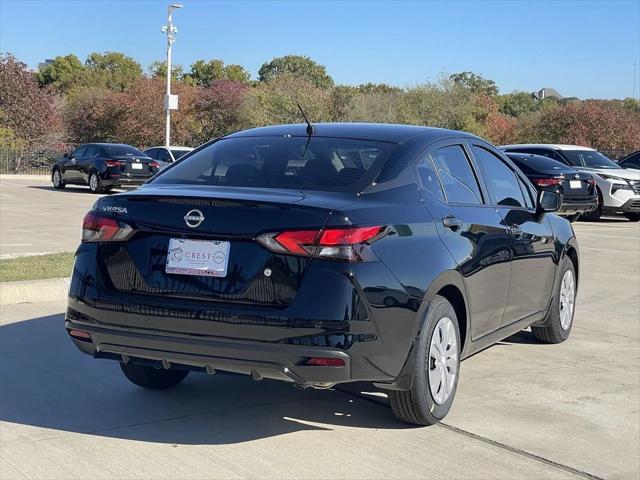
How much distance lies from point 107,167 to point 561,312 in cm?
1936

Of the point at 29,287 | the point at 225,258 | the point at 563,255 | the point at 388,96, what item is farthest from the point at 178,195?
the point at 388,96

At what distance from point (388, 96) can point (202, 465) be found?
47214 mm

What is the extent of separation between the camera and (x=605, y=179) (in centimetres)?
1928

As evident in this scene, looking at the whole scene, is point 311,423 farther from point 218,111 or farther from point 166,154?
point 218,111

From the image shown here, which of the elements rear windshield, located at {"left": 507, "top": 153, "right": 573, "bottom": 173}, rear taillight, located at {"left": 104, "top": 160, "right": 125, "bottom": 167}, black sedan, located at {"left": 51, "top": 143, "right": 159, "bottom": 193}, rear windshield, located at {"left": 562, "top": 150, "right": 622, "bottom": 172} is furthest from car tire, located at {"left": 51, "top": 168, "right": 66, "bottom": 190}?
rear windshield, located at {"left": 562, "top": 150, "right": 622, "bottom": 172}

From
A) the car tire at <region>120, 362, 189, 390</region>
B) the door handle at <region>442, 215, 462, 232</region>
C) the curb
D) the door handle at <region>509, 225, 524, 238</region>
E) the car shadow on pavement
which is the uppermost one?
the door handle at <region>442, 215, 462, 232</region>

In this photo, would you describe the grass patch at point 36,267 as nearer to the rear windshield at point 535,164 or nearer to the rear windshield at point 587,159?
the rear windshield at point 535,164

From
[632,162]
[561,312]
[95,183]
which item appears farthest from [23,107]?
[561,312]

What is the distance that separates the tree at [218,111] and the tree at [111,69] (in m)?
20.0

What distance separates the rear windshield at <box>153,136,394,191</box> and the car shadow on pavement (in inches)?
46.2

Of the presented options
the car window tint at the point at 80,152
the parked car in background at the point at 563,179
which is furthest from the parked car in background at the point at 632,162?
the car window tint at the point at 80,152

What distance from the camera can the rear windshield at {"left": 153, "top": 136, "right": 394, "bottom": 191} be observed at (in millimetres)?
4773

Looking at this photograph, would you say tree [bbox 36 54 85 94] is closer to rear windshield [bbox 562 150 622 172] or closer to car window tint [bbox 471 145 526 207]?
rear windshield [bbox 562 150 622 172]

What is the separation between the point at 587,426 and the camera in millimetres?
5074
